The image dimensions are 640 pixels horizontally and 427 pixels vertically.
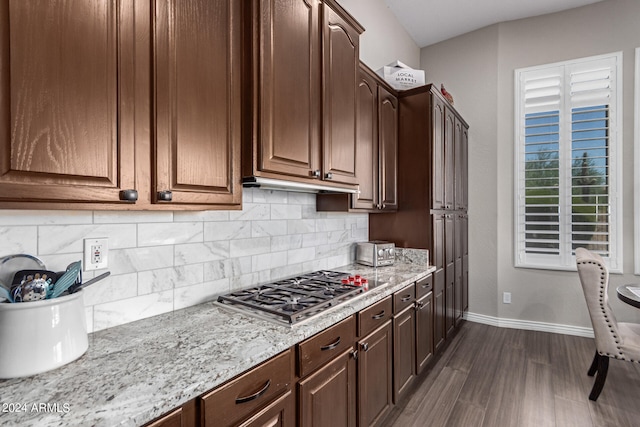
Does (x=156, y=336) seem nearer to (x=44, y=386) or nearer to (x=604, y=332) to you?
(x=44, y=386)

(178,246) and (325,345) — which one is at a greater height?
(178,246)

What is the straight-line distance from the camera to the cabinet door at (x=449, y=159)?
3.23 meters

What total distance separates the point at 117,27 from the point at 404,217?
251cm

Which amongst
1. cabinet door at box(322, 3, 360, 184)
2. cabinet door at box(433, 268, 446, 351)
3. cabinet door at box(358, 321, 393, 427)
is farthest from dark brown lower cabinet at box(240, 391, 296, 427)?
cabinet door at box(433, 268, 446, 351)

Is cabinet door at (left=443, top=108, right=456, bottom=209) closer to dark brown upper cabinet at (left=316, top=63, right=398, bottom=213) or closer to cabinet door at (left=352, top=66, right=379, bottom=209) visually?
dark brown upper cabinet at (left=316, top=63, right=398, bottom=213)

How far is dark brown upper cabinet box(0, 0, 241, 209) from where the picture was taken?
0.83 meters

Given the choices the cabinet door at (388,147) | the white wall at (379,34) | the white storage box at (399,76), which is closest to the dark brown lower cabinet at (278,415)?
the cabinet door at (388,147)

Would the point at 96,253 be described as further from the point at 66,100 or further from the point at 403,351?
the point at 403,351

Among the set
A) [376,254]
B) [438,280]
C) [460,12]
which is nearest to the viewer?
[376,254]

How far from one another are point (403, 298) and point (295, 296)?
90 centimetres

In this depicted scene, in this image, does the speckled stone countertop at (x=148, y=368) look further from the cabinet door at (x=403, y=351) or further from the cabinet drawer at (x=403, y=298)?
the cabinet door at (x=403, y=351)

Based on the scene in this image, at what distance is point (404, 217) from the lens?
9.87 ft

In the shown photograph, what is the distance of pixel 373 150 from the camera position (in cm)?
260

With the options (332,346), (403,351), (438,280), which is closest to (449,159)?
(438,280)
